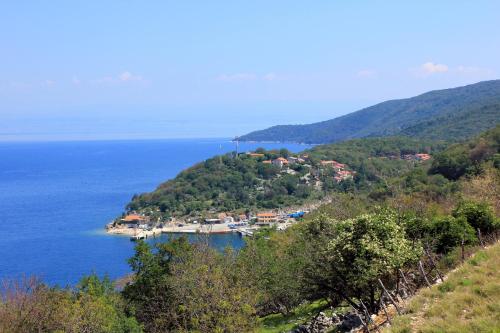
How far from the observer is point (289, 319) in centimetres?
1989

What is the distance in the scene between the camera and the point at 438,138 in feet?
478

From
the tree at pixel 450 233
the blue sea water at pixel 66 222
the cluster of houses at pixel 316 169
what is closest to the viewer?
the tree at pixel 450 233

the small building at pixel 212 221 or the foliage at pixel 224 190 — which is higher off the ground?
the foliage at pixel 224 190

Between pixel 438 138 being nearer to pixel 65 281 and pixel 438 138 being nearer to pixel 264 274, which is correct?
pixel 65 281

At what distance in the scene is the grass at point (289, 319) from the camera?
18034mm

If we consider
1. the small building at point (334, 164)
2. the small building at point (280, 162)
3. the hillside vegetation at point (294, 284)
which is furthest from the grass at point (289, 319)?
the small building at point (280, 162)

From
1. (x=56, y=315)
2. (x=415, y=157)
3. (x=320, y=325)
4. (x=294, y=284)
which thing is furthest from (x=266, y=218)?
(x=320, y=325)

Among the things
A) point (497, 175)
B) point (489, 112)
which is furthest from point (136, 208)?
point (489, 112)

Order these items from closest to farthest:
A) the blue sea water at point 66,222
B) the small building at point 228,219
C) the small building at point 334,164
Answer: the blue sea water at point 66,222 → the small building at point 228,219 → the small building at point 334,164

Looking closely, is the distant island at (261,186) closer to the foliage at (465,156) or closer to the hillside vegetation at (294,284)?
the foliage at (465,156)

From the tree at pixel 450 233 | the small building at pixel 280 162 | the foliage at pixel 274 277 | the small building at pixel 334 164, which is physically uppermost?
the tree at pixel 450 233

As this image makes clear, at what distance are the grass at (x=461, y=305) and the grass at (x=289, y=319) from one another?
7.64m

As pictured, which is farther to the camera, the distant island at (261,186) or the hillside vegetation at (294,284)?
the distant island at (261,186)

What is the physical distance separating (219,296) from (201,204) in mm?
76864
